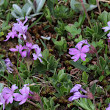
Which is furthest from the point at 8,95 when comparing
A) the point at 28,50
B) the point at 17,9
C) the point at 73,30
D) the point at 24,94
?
the point at 17,9

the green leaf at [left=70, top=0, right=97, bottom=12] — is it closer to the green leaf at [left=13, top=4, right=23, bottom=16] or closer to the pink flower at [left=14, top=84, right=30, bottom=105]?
the green leaf at [left=13, top=4, right=23, bottom=16]

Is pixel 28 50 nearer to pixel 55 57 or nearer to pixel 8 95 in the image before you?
pixel 55 57

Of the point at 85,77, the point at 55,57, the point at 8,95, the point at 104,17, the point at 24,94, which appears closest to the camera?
the point at 24,94

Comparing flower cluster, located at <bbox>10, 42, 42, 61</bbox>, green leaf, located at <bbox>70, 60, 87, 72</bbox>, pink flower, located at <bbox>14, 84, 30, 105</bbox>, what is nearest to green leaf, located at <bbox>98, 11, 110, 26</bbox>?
green leaf, located at <bbox>70, 60, 87, 72</bbox>

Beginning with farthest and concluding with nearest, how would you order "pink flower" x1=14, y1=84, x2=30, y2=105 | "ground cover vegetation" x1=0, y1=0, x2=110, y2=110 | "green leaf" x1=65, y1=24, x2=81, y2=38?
"green leaf" x1=65, y1=24, x2=81, y2=38
"ground cover vegetation" x1=0, y1=0, x2=110, y2=110
"pink flower" x1=14, y1=84, x2=30, y2=105

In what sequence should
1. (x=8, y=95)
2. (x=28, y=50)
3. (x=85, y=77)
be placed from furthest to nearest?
(x=28, y=50) → (x=85, y=77) → (x=8, y=95)

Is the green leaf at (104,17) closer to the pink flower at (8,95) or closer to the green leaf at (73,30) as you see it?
the green leaf at (73,30)

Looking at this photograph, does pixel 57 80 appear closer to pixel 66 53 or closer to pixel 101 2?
pixel 66 53

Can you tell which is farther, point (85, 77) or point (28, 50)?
point (28, 50)

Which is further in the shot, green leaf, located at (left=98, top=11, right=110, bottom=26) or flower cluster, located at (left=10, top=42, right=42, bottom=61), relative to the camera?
green leaf, located at (left=98, top=11, right=110, bottom=26)
